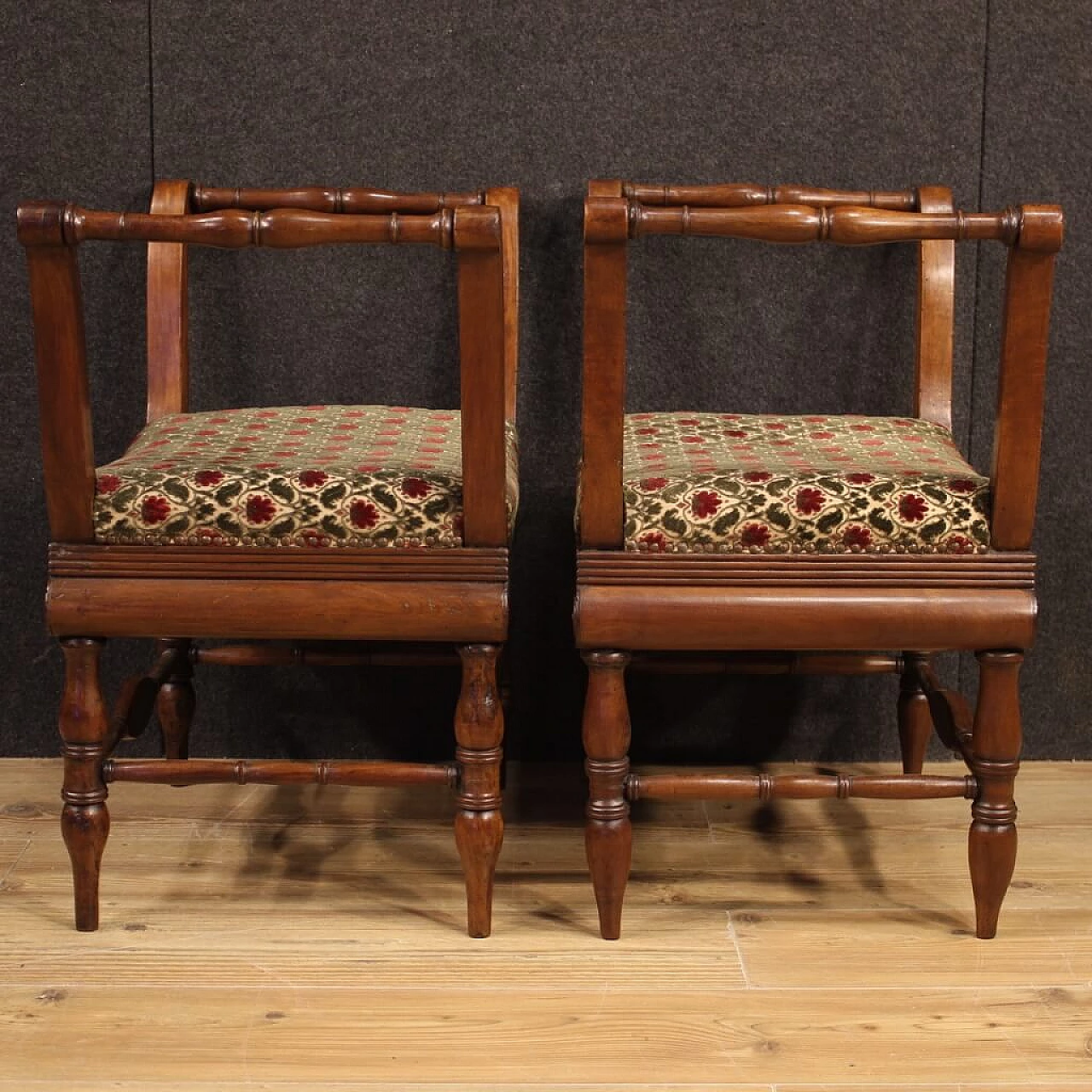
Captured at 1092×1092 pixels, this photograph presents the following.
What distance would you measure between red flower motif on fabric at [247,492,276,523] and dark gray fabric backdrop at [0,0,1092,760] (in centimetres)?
62

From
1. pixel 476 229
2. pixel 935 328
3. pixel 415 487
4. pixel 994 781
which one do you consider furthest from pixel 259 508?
pixel 935 328

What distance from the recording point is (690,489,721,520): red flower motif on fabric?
154 centimetres

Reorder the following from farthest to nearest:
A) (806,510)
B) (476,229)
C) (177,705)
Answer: (177,705) < (806,510) < (476,229)

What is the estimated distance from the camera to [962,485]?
1.56 metres

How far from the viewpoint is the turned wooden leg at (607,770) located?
62.8 inches

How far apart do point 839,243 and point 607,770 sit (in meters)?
0.63

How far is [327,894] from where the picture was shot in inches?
69.7

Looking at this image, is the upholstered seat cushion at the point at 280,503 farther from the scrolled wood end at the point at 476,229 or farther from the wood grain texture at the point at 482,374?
the scrolled wood end at the point at 476,229

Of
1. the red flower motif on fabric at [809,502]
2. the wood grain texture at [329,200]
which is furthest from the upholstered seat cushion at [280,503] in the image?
the wood grain texture at [329,200]

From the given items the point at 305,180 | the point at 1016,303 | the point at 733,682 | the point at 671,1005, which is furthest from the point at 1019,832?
the point at 305,180

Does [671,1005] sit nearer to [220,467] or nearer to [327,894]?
[327,894]

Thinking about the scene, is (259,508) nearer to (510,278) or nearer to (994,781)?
(510,278)

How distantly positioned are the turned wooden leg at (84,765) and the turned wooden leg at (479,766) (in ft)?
1.34

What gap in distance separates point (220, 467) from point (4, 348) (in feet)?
2.44
